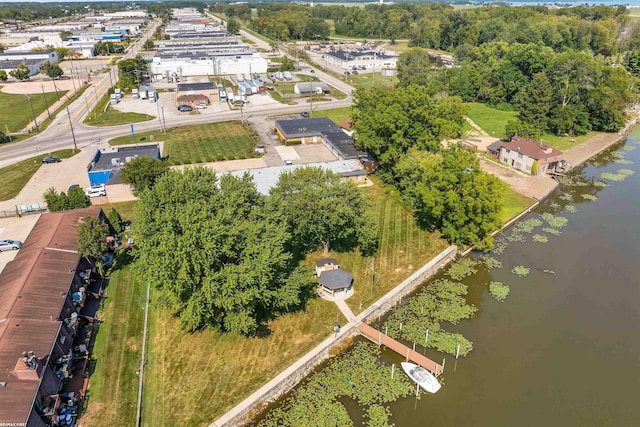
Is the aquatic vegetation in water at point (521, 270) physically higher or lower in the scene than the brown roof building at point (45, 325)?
lower

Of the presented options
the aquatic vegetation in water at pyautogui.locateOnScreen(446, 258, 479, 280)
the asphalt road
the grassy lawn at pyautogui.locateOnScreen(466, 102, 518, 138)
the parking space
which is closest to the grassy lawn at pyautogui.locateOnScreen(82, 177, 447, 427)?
the aquatic vegetation in water at pyautogui.locateOnScreen(446, 258, 479, 280)

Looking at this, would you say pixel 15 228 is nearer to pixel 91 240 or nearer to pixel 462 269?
pixel 91 240

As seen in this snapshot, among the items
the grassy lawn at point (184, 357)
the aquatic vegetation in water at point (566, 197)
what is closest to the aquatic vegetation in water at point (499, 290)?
the grassy lawn at point (184, 357)

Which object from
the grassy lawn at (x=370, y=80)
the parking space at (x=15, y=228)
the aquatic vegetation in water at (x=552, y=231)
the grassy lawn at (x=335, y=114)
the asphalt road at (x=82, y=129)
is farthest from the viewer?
the grassy lawn at (x=370, y=80)

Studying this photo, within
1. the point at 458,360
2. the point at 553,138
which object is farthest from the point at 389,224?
the point at 553,138

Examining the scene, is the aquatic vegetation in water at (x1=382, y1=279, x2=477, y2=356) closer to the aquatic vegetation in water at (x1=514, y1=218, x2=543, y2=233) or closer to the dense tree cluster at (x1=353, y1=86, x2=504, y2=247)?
the dense tree cluster at (x1=353, y1=86, x2=504, y2=247)

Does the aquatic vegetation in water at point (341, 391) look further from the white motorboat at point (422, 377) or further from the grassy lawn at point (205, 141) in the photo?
the grassy lawn at point (205, 141)
